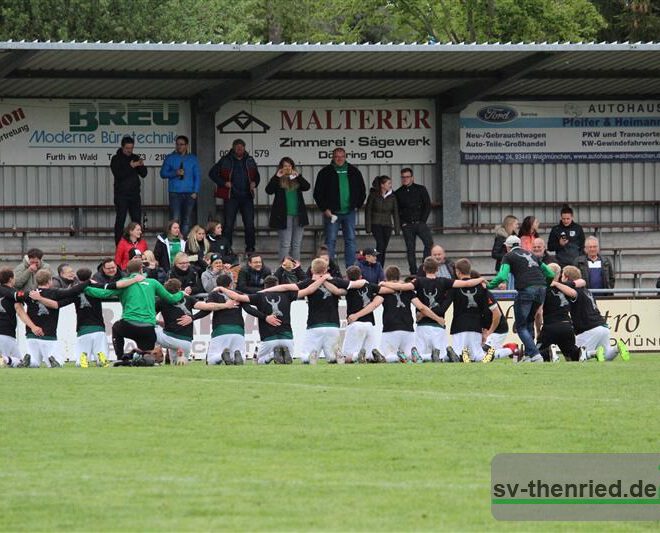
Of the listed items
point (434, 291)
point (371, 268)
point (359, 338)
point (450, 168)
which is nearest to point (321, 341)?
point (359, 338)

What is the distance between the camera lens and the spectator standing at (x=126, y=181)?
2725 centimetres

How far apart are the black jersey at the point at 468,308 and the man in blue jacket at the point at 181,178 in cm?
639

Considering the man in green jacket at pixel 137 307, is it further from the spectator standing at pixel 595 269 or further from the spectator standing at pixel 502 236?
the spectator standing at pixel 595 269

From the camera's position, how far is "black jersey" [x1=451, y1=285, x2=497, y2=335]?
22.6m

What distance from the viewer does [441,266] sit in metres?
24.8

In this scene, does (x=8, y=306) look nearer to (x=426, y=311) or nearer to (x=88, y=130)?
(x=426, y=311)

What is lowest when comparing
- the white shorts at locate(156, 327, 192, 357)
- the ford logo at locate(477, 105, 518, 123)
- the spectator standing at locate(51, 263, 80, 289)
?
the white shorts at locate(156, 327, 192, 357)

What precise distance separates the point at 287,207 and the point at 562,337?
23.3 feet

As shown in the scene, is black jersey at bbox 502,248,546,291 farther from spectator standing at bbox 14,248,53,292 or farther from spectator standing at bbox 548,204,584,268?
spectator standing at bbox 14,248,53,292

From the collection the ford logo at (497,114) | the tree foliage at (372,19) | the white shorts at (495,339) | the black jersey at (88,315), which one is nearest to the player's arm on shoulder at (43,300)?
the black jersey at (88,315)

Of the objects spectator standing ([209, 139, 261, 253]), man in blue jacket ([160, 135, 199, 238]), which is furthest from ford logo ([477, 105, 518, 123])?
man in blue jacket ([160, 135, 199, 238])

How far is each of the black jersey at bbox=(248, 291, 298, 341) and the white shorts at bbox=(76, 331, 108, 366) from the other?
7.00 feet

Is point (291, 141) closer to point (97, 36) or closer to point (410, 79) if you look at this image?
point (410, 79)

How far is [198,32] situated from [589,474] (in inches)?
1345
